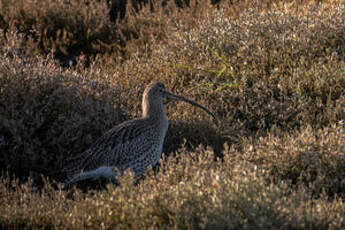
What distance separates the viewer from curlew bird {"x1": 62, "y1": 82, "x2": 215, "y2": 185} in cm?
493

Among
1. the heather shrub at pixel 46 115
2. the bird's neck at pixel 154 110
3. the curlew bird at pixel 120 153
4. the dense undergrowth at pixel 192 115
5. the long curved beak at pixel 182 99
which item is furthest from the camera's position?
the long curved beak at pixel 182 99

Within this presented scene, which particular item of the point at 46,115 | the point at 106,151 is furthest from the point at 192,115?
the point at 46,115

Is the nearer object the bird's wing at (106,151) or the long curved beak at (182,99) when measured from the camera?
the bird's wing at (106,151)

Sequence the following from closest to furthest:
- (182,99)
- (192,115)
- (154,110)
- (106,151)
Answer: (106,151)
(154,110)
(182,99)
(192,115)

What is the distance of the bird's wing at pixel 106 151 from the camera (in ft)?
16.2

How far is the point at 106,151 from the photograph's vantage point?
4957 millimetres

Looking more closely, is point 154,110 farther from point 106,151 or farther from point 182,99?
point 106,151

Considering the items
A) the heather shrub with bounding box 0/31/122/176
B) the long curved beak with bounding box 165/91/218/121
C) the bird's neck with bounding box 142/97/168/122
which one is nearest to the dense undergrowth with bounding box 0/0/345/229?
the heather shrub with bounding box 0/31/122/176

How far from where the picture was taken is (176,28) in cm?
761

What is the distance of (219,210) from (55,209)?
131 cm

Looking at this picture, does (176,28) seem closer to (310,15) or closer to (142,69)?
(142,69)

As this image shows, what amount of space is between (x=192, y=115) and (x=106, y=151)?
1.31 meters

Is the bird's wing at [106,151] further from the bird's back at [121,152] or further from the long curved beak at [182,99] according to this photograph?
the long curved beak at [182,99]

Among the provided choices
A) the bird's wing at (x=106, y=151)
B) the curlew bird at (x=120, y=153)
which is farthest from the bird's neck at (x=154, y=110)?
the bird's wing at (x=106, y=151)
